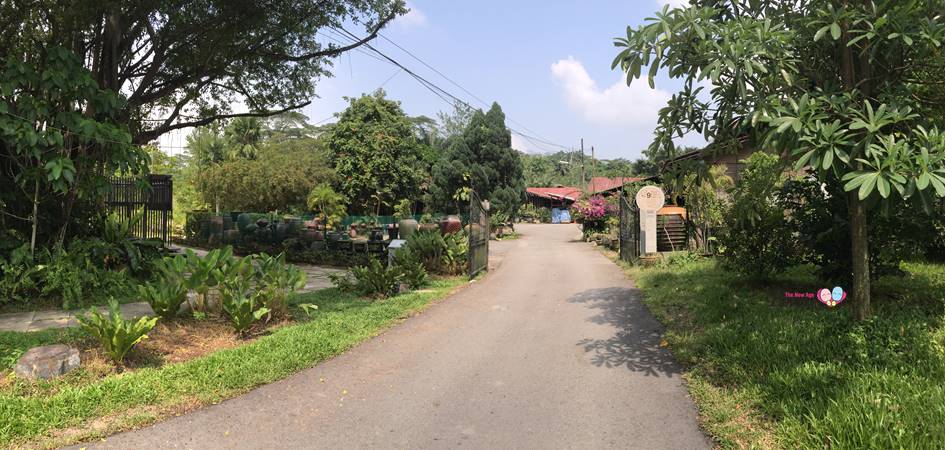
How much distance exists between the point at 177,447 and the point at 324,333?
2857 mm

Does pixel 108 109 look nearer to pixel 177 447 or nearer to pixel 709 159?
pixel 177 447

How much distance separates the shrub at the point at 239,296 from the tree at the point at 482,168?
21.0 meters

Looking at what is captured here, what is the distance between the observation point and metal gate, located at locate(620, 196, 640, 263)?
14.2 m

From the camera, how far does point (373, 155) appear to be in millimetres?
25609

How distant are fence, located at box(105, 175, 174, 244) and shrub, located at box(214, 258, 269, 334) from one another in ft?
23.7

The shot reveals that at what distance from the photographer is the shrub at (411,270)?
402 inches

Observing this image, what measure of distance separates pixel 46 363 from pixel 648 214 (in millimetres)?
Result: 12315

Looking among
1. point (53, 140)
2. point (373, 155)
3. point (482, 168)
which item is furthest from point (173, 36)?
point (482, 168)

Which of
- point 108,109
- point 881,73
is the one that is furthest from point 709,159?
point 108,109

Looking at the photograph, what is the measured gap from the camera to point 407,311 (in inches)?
319

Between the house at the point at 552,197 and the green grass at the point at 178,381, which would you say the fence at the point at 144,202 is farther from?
the house at the point at 552,197

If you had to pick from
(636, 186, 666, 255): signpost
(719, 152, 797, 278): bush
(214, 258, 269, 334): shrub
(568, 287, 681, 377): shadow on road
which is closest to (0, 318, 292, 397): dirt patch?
(214, 258, 269, 334): shrub

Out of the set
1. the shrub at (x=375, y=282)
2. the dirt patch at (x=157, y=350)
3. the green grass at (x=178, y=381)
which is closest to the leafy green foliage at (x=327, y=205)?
the shrub at (x=375, y=282)

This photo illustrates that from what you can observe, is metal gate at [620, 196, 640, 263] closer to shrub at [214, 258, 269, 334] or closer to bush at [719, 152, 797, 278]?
bush at [719, 152, 797, 278]
